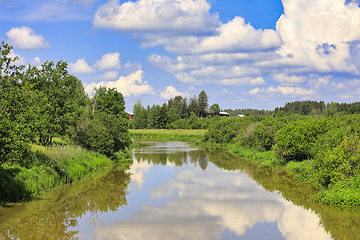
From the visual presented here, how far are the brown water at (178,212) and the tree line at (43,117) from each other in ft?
12.3

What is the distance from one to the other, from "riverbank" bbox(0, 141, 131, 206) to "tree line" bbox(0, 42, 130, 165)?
1492 mm

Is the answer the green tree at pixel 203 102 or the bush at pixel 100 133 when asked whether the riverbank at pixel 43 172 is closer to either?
the bush at pixel 100 133

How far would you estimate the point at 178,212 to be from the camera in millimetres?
19469

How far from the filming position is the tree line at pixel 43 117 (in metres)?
17.5

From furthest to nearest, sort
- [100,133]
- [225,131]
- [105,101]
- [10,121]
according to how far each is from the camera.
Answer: [225,131], [105,101], [100,133], [10,121]

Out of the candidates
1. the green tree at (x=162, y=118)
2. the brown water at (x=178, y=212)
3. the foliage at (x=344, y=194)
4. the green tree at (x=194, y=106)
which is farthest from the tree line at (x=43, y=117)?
the green tree at (x=194, y=106)

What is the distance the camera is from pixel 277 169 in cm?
3519

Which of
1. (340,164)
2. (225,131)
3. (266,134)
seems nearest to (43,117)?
(340,164)

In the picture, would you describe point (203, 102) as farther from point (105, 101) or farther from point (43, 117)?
point (43, 117)

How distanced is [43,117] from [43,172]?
6826 mm

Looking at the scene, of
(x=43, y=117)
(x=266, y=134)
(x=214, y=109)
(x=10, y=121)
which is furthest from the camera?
(x=214, y=109)

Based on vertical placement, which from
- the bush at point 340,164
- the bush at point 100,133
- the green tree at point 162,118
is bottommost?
the bush at point 340,164

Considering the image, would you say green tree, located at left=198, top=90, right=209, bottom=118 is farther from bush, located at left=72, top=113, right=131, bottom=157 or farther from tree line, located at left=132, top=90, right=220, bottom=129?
bush, located at left=72, top=113, right=131, bottom=157

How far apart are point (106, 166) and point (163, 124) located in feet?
309
